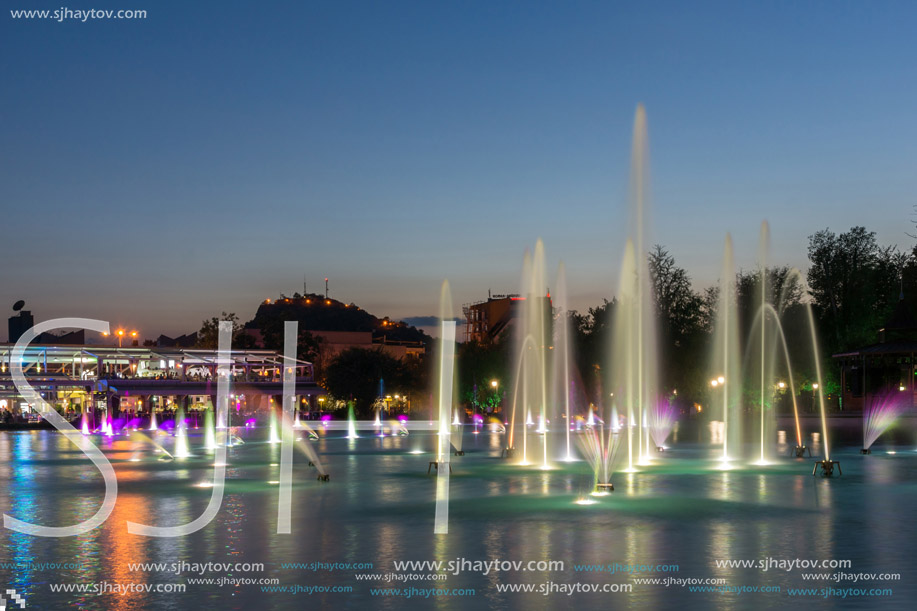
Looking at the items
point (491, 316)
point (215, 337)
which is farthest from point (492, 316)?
point (215, 337)

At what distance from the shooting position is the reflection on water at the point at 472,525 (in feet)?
37.6

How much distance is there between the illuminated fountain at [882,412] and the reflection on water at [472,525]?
91.0 ft

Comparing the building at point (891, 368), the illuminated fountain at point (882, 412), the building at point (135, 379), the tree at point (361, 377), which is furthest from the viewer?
the tree at point (361, 377)

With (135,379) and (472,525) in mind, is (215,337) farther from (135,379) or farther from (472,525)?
(472,525)

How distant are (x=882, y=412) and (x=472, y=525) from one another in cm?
5251

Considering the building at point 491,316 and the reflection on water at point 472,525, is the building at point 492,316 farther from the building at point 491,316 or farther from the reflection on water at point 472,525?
the reflection on water at point 472,525

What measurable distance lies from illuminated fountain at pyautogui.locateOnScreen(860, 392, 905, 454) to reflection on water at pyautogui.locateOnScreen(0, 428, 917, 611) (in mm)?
27737

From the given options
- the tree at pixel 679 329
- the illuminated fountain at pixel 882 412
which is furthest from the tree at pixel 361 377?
the illuminated fountain at pixel 882 412

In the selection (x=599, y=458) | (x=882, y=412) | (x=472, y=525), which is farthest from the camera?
(x=882, y=412)

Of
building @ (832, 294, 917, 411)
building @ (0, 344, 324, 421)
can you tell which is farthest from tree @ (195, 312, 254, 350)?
building @ (832, 294, 917, 411)

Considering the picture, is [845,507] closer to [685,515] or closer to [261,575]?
[685,515]

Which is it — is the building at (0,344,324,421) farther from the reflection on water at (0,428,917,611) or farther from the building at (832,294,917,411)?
the reflection on water at (0,428,917,611)

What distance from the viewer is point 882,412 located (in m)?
61.8

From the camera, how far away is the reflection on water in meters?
11.5
